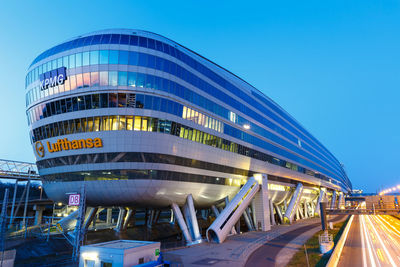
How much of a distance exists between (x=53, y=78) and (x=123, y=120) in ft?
39.8

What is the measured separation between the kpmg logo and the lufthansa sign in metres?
7.75

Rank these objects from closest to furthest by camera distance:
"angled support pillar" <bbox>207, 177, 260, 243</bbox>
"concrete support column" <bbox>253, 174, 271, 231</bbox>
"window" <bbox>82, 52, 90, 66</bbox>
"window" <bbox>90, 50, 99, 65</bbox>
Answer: "window" <bbox>90, 50, 99, 65</bbox> < "window" <bbox>82, 52, 90, 66</bbox> < "angled support pillar" <bbox>207, 177, 260, 243</bbox> < "concrete support column" <bbox>253, 174, 271, 231</bbox>

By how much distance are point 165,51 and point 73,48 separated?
1221 centimetres

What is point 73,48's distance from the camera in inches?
1419

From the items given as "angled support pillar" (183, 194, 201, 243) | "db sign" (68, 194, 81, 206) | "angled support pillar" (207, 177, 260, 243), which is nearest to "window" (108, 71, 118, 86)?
"db sign" (68, 194, 81, 206)

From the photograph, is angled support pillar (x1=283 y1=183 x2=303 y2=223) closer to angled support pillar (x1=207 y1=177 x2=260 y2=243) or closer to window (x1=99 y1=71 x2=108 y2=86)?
angled support pillar (x1=207 y1=177 x2=260 y2=243)

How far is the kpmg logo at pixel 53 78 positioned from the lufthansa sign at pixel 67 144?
7752 mm

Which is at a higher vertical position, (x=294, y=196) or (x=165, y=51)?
(x=165, y=51)

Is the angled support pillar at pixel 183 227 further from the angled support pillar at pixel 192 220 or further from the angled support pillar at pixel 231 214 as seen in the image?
the angled support pillar at pixel 231 214

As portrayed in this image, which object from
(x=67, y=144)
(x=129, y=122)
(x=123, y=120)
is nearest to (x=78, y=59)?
(x=123, y=120)

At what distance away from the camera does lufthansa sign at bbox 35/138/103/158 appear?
34.6 meters

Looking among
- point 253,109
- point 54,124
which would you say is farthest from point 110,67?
point 253,109

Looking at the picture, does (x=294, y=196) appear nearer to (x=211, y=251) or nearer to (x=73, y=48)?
(x=211, y=251)

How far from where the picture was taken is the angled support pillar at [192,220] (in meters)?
39.9
